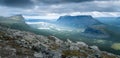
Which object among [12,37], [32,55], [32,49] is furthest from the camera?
[12,37]

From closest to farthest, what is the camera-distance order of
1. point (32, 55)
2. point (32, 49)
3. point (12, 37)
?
point (32, 55), point (32, 49), point (12, 37)

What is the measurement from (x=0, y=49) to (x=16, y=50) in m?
5.36

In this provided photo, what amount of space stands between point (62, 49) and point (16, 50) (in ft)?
80.1

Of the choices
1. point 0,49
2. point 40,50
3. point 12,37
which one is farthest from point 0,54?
point 12,37

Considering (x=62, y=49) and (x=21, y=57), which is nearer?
(x=21, y=57)

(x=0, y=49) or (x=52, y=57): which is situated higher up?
(x=0, y=49)

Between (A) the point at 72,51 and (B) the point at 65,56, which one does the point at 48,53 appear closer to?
(B) the point at 65,56

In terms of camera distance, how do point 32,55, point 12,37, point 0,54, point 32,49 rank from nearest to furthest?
point 0,54 → point 32,55 → point 32,49 → point 12,37

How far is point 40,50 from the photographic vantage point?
81250mm

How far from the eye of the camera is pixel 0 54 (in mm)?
68438

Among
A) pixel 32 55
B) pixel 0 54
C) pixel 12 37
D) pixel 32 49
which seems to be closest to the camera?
pixel 0 54

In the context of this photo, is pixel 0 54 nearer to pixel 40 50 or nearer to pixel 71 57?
pixel 40 50

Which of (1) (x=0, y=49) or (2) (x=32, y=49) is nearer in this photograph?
(1) (x=0, y=49)

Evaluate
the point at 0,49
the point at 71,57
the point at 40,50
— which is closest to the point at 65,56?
the point at 71,57
